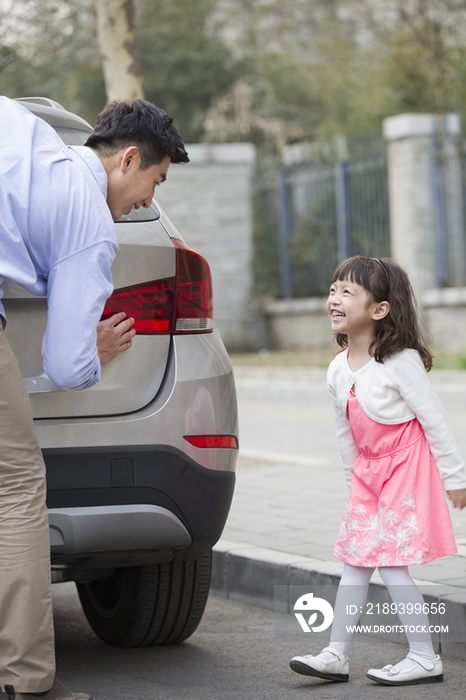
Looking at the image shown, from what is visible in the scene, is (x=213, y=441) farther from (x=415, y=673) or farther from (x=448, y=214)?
(x=448, y=214)

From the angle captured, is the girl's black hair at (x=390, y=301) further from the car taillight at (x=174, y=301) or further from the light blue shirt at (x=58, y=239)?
the light blue shirt at (x=58, y=239)

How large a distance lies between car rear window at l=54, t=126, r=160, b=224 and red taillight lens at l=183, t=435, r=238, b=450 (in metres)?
0.70

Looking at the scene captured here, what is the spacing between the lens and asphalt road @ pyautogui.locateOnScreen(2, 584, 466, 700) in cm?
310

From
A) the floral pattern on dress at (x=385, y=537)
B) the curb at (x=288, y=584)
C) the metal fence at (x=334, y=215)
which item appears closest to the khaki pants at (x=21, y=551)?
the floral pattern on dress at (x=385, y=537)

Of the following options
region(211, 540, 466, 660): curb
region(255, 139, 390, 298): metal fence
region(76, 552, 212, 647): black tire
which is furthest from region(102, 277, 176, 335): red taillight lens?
region(255, 139, 390, 298): metal fence

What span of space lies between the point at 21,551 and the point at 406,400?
124cm

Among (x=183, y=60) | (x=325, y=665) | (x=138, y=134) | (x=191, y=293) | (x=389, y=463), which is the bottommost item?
(x=325, y=665)

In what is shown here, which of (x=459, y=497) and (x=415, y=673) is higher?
(x=459, y=497)

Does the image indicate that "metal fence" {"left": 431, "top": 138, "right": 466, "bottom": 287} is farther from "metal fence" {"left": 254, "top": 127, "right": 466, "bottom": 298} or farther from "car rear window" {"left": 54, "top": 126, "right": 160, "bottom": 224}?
"car rear window" {"left": 54, "top": 126, "right": 160, "bottom": 224}

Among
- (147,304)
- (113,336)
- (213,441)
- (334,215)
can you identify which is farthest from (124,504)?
(334,215)

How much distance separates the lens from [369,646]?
367 cm

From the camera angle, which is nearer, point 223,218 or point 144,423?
point 144,423

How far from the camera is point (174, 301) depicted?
3.08 metres

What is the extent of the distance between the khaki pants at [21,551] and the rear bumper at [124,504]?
0.19 m
